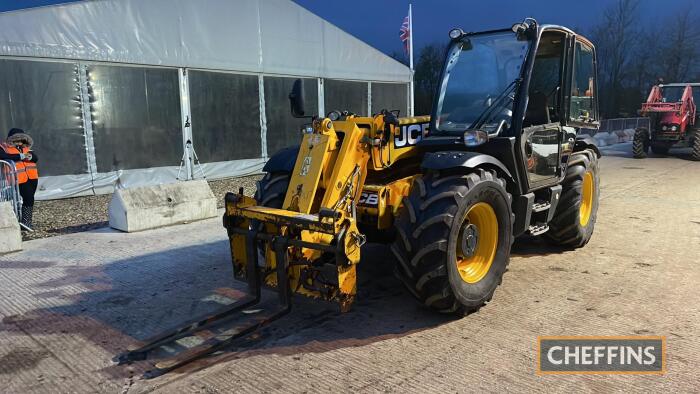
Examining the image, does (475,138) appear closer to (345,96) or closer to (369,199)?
(369,199)

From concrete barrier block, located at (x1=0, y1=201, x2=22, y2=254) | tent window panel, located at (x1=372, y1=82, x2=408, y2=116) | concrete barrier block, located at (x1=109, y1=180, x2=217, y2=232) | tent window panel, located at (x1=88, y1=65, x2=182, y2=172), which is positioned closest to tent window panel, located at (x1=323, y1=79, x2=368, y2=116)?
tent window panel, located at (x1=372, y1=82, x2=408, y2=116)

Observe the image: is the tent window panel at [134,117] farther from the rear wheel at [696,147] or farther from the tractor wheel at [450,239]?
the rear wheel at [696,147]

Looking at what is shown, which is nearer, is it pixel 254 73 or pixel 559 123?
pixel 559 123

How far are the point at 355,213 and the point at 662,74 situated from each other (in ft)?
153

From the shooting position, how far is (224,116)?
12.5 metres

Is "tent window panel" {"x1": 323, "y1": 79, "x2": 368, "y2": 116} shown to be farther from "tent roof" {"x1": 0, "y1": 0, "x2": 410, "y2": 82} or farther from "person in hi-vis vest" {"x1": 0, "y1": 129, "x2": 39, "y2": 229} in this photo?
"person in hi-vis vest" {"x1": 0, "y1": 129, "x2": 39, "y2": 229}

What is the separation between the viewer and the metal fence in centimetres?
741

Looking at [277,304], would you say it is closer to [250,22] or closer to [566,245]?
[566,245]

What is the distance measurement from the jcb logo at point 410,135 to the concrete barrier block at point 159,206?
435cm

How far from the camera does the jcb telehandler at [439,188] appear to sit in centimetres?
384

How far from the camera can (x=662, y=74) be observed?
42.2m

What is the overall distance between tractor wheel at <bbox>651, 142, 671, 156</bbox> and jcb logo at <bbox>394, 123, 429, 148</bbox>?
48.2 feet

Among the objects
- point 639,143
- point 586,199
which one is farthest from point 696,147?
point 586,199

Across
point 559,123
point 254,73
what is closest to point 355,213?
point 559,123
